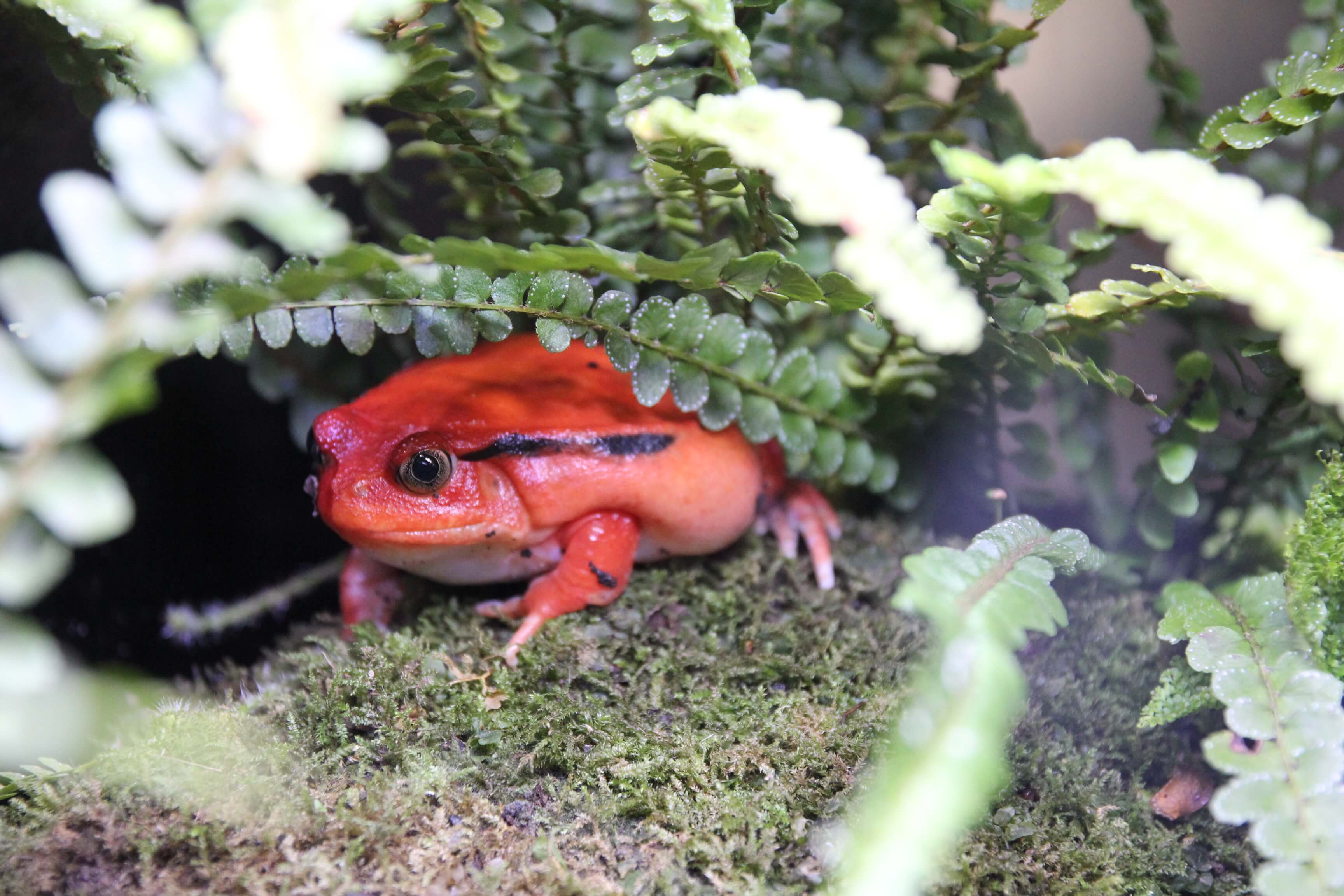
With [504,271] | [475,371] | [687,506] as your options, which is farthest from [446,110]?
[687,506]

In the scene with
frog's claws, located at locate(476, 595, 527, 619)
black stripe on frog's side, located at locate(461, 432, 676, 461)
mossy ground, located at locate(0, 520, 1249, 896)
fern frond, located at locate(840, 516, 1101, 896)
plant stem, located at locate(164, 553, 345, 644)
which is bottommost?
plant stem, located at locate(164, 553, 345, 644)

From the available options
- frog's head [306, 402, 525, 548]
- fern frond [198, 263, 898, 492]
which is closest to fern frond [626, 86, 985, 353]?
fern frond [198, 263, 898, 492]

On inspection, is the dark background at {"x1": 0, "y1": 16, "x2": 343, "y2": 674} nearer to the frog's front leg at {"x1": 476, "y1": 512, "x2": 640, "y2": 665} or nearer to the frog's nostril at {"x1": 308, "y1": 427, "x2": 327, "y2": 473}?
the frog's nostril at {"x1": 308, "y1": 427, "x2": 327, "y2": 473}

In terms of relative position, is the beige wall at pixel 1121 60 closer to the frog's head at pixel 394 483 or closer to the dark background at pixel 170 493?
the frog's head at pixel 394 483

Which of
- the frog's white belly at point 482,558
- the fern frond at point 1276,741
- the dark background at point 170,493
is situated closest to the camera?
the fern frond at point 1276,741

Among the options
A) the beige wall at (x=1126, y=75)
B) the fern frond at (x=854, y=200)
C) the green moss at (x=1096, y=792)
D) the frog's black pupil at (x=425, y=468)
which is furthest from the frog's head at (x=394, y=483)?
the beige wall at (x=1126, y=75)

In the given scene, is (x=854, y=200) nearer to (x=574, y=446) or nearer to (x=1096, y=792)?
(x=574, y=446)
